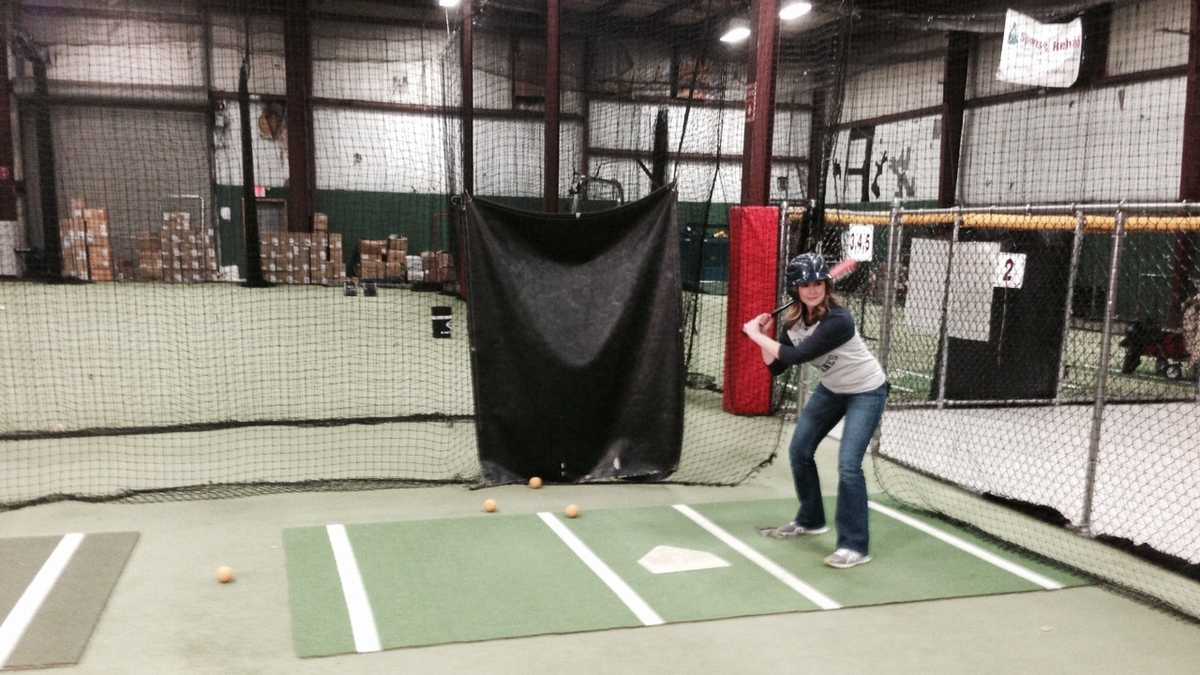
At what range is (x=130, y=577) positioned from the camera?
4.02 m

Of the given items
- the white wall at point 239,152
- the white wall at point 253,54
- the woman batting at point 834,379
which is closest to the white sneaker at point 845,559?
the woman batting at point 834,379

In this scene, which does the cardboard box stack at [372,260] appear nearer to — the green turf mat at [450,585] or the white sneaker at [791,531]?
the green turf mat at [450,585]

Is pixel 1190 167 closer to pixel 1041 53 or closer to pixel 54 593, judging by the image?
pixel 1041 53

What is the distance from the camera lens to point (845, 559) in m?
4.35

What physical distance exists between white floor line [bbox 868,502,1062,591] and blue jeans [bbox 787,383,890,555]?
68 centimetres

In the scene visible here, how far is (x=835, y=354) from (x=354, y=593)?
2.53 m

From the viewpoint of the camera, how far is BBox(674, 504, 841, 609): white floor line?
13.0ft

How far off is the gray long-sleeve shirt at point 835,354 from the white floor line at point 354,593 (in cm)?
220

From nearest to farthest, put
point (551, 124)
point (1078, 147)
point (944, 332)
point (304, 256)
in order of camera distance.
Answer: point (944, 332) → point (551, 124) → point (1078, 147) → point (304, 256)

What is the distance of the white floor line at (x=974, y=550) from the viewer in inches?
166

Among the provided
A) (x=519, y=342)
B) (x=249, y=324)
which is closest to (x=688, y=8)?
(x=249, y=324)

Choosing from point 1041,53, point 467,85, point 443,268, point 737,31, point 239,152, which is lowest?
point 443,268

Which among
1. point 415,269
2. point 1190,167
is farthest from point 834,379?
point 415,269

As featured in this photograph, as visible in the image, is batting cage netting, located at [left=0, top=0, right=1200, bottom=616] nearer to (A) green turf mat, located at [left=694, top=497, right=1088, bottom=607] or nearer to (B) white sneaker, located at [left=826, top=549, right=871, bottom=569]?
(A) green turf mat, located at [left=694, top=497, right=1088, bottom=607]
